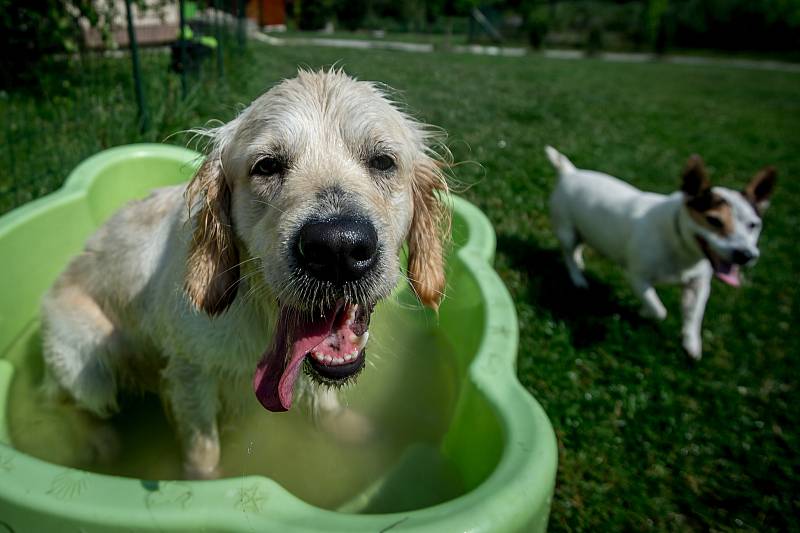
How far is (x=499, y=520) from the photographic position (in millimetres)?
1675

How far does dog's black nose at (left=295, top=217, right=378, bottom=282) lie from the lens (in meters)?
1.82

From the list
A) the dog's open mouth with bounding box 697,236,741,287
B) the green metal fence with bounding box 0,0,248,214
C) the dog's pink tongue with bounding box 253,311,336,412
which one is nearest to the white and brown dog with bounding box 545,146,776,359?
the dog's open mouth with bounding box 697,236,741,287

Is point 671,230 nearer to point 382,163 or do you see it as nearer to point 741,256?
point 741,256

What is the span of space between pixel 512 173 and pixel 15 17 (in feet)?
20.7

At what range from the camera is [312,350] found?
2.10 m

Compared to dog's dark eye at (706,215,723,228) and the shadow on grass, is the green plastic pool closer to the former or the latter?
the shadow on grass

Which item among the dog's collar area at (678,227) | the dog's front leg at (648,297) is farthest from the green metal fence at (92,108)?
the dog's collar area at (678,227)

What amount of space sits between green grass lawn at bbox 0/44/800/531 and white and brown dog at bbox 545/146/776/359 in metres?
Answer: 0.27

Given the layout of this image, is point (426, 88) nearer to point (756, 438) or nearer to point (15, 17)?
point (15, 17)

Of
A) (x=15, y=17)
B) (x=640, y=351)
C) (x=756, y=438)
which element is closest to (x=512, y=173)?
(x=640, y=351)

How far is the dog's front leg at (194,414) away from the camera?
8.54ft

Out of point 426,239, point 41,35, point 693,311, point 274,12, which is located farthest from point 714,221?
point 274,12

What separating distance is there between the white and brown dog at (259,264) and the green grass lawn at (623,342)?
106 centimetres

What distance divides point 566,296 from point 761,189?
158cm
